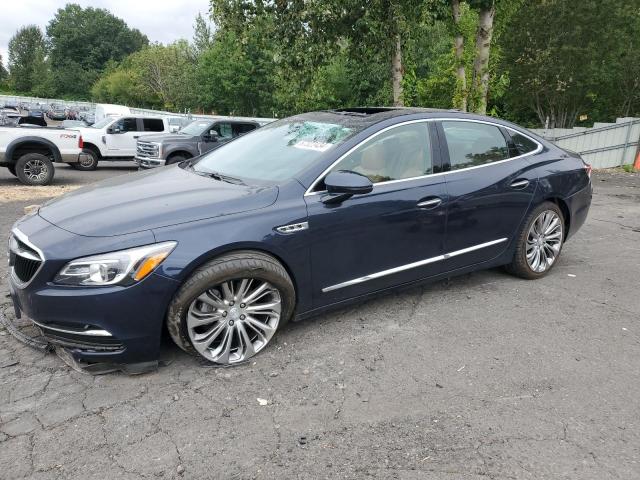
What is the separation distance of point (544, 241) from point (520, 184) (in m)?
0.75

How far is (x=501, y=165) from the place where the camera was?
14.5ft

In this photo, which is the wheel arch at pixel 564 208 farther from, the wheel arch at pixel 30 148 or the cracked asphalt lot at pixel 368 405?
the wheel arch at pixel 30 148

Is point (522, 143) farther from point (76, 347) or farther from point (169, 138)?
point (169, 138)

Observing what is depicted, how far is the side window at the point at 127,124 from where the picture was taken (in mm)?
15266

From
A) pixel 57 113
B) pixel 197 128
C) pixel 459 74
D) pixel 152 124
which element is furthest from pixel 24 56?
pixel 459 74

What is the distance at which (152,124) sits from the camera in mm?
15875

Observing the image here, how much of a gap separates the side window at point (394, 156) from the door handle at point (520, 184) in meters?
0.94

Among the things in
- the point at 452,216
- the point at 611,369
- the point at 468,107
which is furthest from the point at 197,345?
the point at 468,107

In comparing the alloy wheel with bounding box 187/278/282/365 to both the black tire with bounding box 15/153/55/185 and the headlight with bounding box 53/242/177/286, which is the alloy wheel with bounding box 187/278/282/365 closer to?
the headlight with bounding box 53/242/177/286

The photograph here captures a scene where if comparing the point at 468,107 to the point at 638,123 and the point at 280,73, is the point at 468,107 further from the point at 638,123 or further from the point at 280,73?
the point at 638,123

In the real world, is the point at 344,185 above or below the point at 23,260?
above

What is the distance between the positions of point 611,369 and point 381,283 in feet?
5.30

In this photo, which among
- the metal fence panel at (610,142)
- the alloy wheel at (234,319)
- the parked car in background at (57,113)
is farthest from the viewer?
the parked car in background at (57,113)

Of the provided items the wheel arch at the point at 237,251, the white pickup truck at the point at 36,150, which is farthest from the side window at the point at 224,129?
the wheel arch at the point at 237,251
